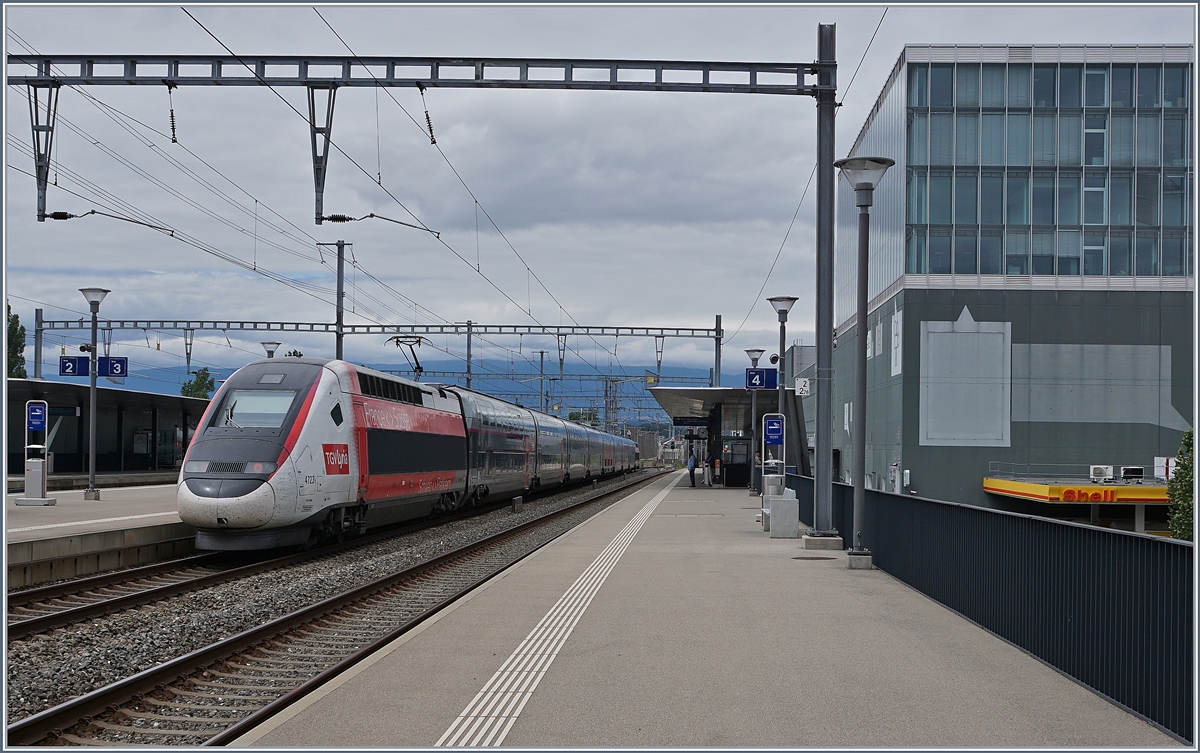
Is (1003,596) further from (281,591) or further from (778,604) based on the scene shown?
(281,591)

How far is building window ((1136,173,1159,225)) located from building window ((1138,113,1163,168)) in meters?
0.47

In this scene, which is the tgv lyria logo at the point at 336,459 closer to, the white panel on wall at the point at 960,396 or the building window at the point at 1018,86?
the white panel on wall at the point at 960,396

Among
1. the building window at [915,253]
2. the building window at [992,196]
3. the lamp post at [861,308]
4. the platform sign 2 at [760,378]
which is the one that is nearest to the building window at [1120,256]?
the building window at [992,196]

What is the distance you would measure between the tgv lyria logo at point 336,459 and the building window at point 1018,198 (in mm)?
34672

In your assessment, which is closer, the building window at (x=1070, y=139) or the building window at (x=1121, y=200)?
the building window at (x=1070, y=139)

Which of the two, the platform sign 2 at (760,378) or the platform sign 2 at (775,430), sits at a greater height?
the platform sign 2 at (760,378)

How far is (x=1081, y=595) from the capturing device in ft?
24.9

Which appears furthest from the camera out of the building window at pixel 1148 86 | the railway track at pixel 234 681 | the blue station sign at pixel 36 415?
the building window at pixel 1148 86

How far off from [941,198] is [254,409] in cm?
3472

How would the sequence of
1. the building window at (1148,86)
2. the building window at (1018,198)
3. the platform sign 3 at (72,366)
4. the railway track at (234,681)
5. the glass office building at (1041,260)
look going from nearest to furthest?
the railway track at (234,681)
the platform sign 3 at (72,366)
the glass office building at (1041,260)
the building window at (1148,86)
the building window at (1018,198)

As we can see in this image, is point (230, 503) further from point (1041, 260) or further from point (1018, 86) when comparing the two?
point (1018, 86)

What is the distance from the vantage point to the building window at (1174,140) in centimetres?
4350

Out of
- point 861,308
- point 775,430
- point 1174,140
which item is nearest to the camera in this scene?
point 861,308

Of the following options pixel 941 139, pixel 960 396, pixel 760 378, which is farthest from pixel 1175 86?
pixel 760 378
